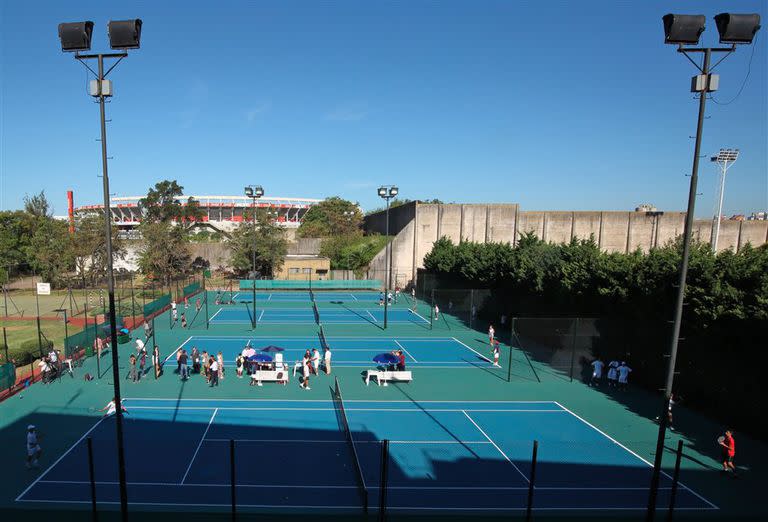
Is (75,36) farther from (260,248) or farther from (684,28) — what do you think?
(260,248)

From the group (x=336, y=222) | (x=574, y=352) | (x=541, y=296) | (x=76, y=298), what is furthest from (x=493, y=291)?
(x=336, y=222)

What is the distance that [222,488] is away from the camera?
35.8 feet

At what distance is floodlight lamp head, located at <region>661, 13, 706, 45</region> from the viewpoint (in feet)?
26.2

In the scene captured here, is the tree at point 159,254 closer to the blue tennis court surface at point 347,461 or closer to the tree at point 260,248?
the tree at point 260,248

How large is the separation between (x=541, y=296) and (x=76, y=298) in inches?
1784

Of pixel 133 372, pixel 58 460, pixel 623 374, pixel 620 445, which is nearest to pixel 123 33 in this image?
pixel 58 460

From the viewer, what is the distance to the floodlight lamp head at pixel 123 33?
8.06 meters

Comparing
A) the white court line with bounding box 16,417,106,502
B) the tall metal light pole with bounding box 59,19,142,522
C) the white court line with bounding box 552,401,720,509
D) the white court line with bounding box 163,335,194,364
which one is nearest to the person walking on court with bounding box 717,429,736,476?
the white court line with bounding box 552,401,720,509

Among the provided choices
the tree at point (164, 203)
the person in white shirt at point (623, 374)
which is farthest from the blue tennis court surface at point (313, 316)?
the tree at point (164, 203)

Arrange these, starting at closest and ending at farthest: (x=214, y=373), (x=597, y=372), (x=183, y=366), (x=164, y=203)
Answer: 1. (x=214, y=373)
2. (x=183, y=366)
3. (x=597, y=372)
4. (x=164, y=203)

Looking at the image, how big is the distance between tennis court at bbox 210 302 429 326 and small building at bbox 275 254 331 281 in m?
15.0

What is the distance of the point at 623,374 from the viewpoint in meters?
19.2

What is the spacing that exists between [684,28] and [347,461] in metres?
12.8

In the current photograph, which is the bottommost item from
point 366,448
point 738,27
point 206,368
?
point 366,448
